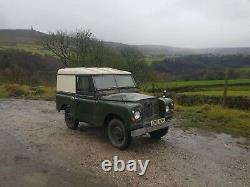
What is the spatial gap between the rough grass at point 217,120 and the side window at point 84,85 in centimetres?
391

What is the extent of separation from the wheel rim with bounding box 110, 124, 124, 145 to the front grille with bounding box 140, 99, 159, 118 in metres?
0.78

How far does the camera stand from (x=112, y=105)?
8.03m

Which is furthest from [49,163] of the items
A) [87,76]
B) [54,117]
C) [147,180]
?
[54,117]

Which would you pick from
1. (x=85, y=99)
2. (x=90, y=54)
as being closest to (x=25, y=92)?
(x=90, y=54)

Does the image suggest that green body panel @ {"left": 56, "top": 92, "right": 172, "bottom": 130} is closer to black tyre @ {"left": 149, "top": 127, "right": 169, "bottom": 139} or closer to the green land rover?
the green land rover

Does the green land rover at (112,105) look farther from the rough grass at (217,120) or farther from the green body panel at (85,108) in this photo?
the rough grass at (217,120)

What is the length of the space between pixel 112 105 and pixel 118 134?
2.69 feet

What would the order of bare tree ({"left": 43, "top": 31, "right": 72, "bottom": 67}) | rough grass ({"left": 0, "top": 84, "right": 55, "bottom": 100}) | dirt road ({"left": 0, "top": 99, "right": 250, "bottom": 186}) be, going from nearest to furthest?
dirt road ({"left": 0, "top": 99, "right": 250, "bottom": 186}) → rough grass ({"left": 0, "top": 84, "right": 55, "bottom": 100}) → bare tree ({"left": 43, "top": 31, "right": 72, "bottom": 67})

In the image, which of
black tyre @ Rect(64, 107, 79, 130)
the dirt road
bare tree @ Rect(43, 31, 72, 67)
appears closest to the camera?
the dirt road

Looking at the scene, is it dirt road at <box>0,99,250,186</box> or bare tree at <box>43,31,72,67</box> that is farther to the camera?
bare tree at <box>43,31,72,67</box>

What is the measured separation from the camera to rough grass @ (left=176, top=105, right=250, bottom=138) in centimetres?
1016

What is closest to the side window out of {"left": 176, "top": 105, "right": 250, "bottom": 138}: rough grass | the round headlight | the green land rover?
the green land rover

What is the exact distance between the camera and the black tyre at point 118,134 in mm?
7801

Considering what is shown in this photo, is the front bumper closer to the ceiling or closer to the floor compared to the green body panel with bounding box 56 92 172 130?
closer to the floor
